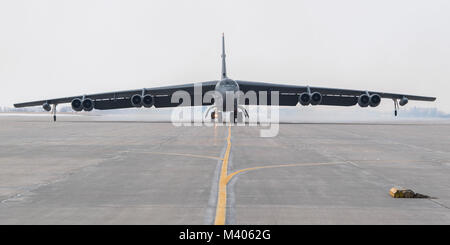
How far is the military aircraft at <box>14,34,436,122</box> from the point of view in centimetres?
4078

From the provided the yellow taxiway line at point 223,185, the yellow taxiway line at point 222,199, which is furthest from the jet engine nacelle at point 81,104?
the yellow taxiway line at point 222,199

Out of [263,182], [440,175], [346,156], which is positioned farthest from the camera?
[346,156]

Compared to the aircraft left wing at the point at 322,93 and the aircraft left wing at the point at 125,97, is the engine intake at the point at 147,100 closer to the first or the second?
the aircraft left wing at the point at 125,97

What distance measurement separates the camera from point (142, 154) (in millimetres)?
14672

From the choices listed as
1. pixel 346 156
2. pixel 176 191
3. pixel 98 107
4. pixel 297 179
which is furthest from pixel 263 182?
pixel 98 107

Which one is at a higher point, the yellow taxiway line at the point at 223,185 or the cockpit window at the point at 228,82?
the cockpit window at the point at 228,82

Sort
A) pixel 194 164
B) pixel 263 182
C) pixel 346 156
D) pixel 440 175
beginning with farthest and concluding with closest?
pixel 346 156 → pixel 194 164 → pixel 440 175 → pixel 263 182

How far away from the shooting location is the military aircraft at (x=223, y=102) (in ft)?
134

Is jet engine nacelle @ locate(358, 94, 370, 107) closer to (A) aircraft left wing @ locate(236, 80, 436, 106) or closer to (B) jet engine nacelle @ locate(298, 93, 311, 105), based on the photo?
(A) aircraft left wing @ locate(236, 80, 436, 106)

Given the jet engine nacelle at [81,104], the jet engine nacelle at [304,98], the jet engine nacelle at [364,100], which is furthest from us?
the jet engine nacelle at [81,104]

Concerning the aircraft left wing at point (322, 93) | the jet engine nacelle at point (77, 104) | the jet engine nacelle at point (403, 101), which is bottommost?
the jet engine nacelle at point (77, 104)

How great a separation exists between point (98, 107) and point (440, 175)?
3887 cm

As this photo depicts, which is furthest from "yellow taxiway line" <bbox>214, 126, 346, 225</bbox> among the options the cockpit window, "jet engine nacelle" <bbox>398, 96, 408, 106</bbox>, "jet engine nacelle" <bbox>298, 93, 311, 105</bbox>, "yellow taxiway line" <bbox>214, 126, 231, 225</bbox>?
"jet engine nacelle" <bbox>398, 96, 408, 106</bbox>
